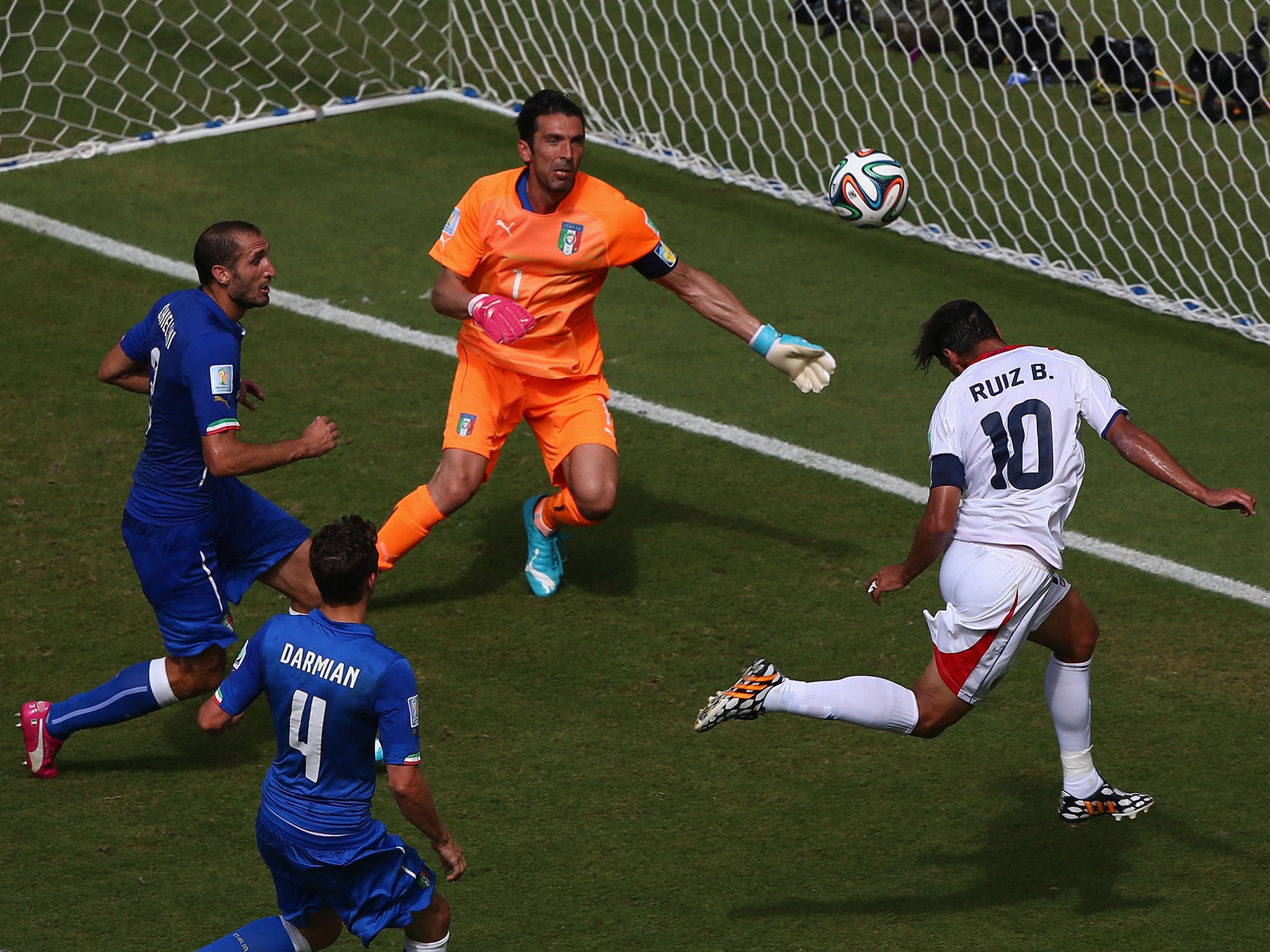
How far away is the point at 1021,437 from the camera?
211 inches

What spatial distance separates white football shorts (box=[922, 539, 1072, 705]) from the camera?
5.38 metres

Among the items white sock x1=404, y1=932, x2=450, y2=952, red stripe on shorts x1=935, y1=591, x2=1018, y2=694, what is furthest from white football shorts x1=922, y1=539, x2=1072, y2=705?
white sock x1=404, y1=932, x2=450, y2=952

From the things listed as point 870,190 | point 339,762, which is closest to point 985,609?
point 339,762

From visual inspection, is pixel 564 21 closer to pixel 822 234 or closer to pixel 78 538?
pixel 822 234

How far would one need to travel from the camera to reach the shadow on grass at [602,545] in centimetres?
746

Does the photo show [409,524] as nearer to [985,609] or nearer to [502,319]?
[502,319]

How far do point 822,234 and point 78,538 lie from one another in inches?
210

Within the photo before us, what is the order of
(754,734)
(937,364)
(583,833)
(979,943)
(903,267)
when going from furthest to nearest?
(903,267)
(937,364)
(754,734)
(583,833)
(979,943)

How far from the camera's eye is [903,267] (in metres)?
10.6

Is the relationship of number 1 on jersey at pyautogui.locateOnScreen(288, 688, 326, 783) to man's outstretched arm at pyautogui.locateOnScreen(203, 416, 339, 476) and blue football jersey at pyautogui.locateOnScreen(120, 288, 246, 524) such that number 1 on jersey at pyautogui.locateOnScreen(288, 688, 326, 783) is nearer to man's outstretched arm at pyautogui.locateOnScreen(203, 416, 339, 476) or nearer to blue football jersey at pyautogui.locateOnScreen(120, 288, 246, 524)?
man's outstretched arm at pyautogui.locateOnScreen(203, 416, 339, 476)

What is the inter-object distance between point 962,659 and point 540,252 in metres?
2.62

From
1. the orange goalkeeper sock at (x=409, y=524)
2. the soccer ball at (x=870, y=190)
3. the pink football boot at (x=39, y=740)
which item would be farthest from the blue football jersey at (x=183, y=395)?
the soccer ball at (x=870, y=190)

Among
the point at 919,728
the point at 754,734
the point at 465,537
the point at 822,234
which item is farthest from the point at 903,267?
the point at 919,728

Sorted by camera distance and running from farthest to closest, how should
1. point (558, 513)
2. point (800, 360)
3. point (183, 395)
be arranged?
point (558, 513) < point (800, 360) < point (183, 395)
